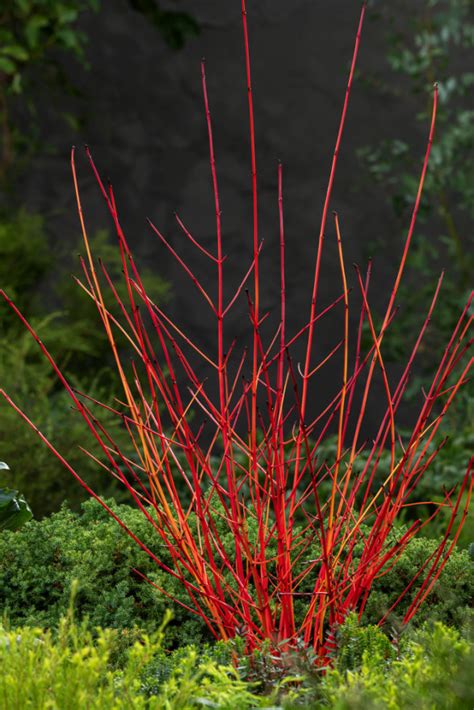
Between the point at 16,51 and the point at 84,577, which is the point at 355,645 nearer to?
the point at 84,577

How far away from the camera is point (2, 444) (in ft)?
10.6

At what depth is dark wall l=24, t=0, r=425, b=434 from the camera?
566 centimetres

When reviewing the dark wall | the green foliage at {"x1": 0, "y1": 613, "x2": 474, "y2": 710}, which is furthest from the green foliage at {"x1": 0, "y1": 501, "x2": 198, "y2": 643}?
the dark wall

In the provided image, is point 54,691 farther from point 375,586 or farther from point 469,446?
point 469,446

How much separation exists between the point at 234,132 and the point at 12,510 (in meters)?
3.95

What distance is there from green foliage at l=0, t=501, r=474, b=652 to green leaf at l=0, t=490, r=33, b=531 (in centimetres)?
8

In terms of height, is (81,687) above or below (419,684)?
below

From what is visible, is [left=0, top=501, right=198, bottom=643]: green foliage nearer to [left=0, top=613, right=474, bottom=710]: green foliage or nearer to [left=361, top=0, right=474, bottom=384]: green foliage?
[left=0, top=613, right=474, bottom=710]: green foliage

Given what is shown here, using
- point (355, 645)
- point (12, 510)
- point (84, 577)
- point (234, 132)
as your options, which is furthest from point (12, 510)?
point (234, 132)

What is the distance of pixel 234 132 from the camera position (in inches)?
224

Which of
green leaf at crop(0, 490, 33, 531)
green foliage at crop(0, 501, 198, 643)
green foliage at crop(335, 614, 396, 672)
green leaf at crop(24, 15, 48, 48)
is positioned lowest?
green foliage at crop(0, 501, 198, 643)

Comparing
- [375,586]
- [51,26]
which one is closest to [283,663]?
[375,586]

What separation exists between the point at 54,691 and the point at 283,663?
393mm

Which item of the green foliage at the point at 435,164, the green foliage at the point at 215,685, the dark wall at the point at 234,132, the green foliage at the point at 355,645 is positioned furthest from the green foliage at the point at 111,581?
the dark wall at the point at 234,132
